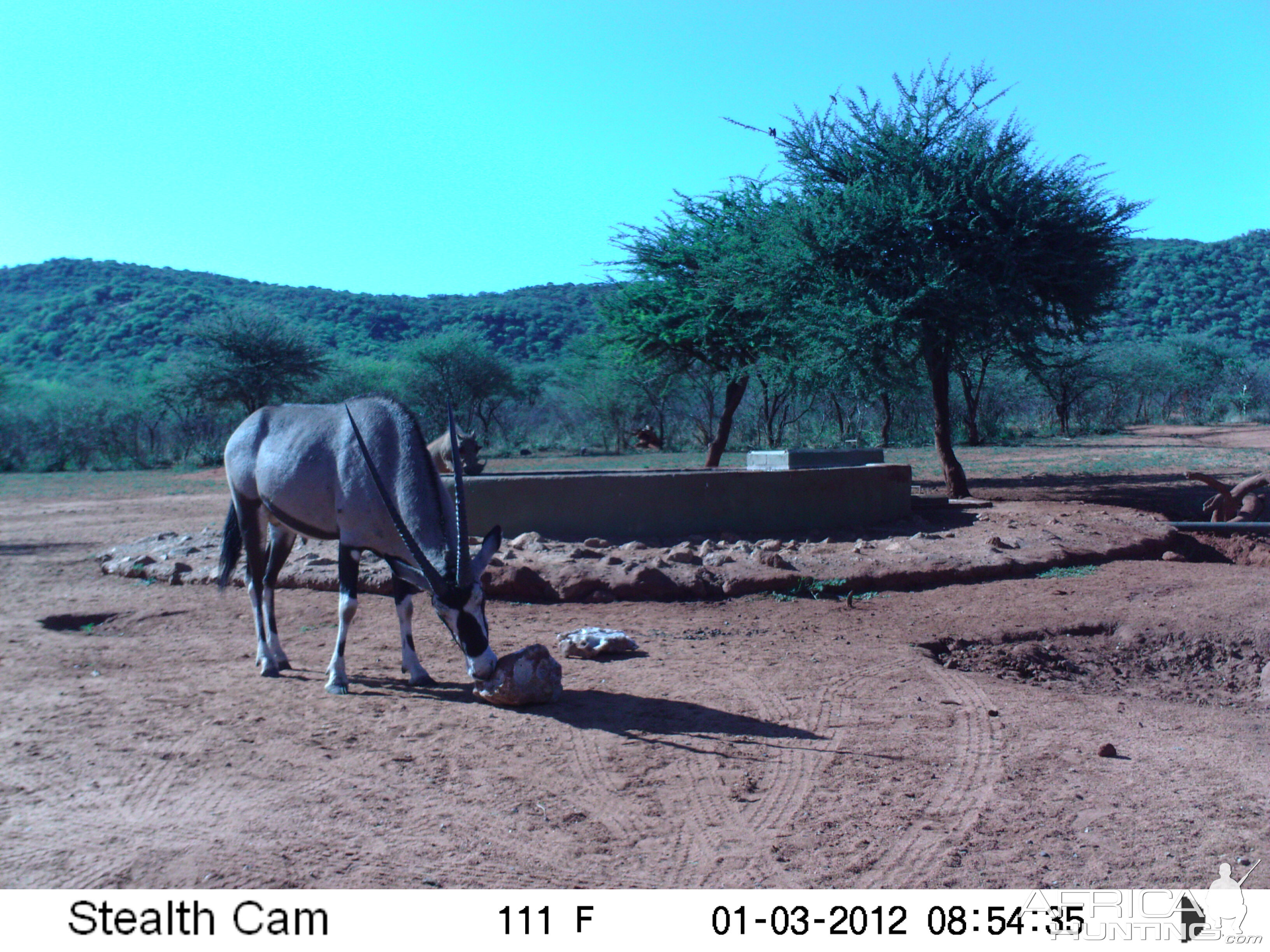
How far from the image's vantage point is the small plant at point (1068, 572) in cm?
896

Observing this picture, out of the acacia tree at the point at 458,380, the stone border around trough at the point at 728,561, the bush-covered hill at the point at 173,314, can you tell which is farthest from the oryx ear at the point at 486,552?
the bush-covered hill at the point at 173,314

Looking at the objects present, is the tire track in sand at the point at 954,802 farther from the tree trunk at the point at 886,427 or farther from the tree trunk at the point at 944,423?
the tree trunk at the point at 886,427

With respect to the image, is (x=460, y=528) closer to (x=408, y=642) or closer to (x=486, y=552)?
(x=486, y=552)

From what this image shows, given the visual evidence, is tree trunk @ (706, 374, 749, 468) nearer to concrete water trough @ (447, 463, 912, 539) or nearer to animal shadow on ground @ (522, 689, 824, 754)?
concrete water trough @ (447, 463, 912, 539)

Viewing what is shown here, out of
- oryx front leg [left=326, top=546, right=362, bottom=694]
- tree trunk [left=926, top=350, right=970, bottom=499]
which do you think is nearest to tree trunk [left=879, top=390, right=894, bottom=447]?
tree trunk [left=926, top=350, right=970, bottom=499]

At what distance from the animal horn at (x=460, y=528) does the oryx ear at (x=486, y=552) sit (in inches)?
1.1

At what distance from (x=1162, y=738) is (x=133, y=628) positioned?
24.0 feet

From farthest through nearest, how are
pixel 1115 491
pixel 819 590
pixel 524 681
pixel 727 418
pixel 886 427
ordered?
pixel 886 427 < pixel 727 418 < pixel 1115 491 < pixel 819 590 < pixel 524 681

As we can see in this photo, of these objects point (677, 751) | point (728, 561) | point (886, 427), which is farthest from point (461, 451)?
point (886, 427)

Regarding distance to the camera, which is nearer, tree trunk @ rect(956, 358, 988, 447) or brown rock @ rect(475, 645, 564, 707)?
brown rock @ rect(475, 645, 564, 707)

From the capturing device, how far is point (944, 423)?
15.4m

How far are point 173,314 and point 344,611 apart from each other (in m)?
62.4

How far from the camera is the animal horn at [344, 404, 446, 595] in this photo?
16.3 ft

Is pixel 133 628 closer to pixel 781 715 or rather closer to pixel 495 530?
pixel 495 530
